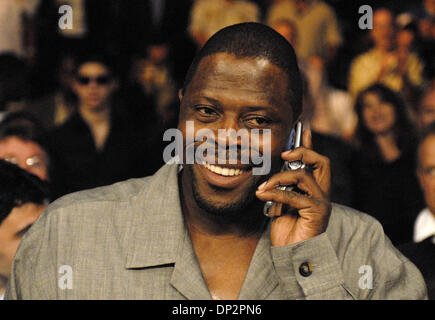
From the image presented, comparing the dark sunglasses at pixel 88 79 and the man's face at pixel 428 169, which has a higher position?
the dark sunglasses at pixel 88 79

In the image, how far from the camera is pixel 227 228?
8.07 ft

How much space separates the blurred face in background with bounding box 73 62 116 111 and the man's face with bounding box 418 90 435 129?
100 inches

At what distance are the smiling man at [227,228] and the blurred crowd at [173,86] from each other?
138cm

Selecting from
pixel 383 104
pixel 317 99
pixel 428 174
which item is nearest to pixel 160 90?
pixel 317 99

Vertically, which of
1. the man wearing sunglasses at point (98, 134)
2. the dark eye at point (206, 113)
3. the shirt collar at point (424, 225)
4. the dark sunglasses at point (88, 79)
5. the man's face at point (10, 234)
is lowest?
the shirt collar at point (424, 225)

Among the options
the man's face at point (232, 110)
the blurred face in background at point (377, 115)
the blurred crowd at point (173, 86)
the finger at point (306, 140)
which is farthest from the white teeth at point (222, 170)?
the blurred face in background at point (377, 115)

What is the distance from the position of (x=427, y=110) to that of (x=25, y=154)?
3.19m

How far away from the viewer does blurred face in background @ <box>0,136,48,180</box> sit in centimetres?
371

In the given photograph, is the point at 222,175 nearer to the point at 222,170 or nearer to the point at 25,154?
the point at 222,170

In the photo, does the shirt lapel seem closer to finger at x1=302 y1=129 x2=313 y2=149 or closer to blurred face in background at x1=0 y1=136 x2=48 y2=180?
finger at x1=302 y1=129 x2=313 y2=149

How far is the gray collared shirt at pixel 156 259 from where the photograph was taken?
7.04 ft

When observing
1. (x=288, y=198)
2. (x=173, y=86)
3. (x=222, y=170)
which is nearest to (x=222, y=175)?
(x=222, y=170)

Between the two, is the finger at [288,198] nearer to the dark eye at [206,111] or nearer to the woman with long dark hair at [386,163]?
the dark eye at [206,111]

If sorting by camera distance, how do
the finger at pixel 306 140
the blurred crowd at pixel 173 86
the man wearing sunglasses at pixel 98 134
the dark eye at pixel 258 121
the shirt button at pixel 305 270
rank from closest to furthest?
the shirt button at pixel 305 270 < the dark eye at pixel 258 121 < the finger at pixel 306 140 < the blurred crowd at pixel 173 86 < the man wearing sunglasses at pixel 98 134
